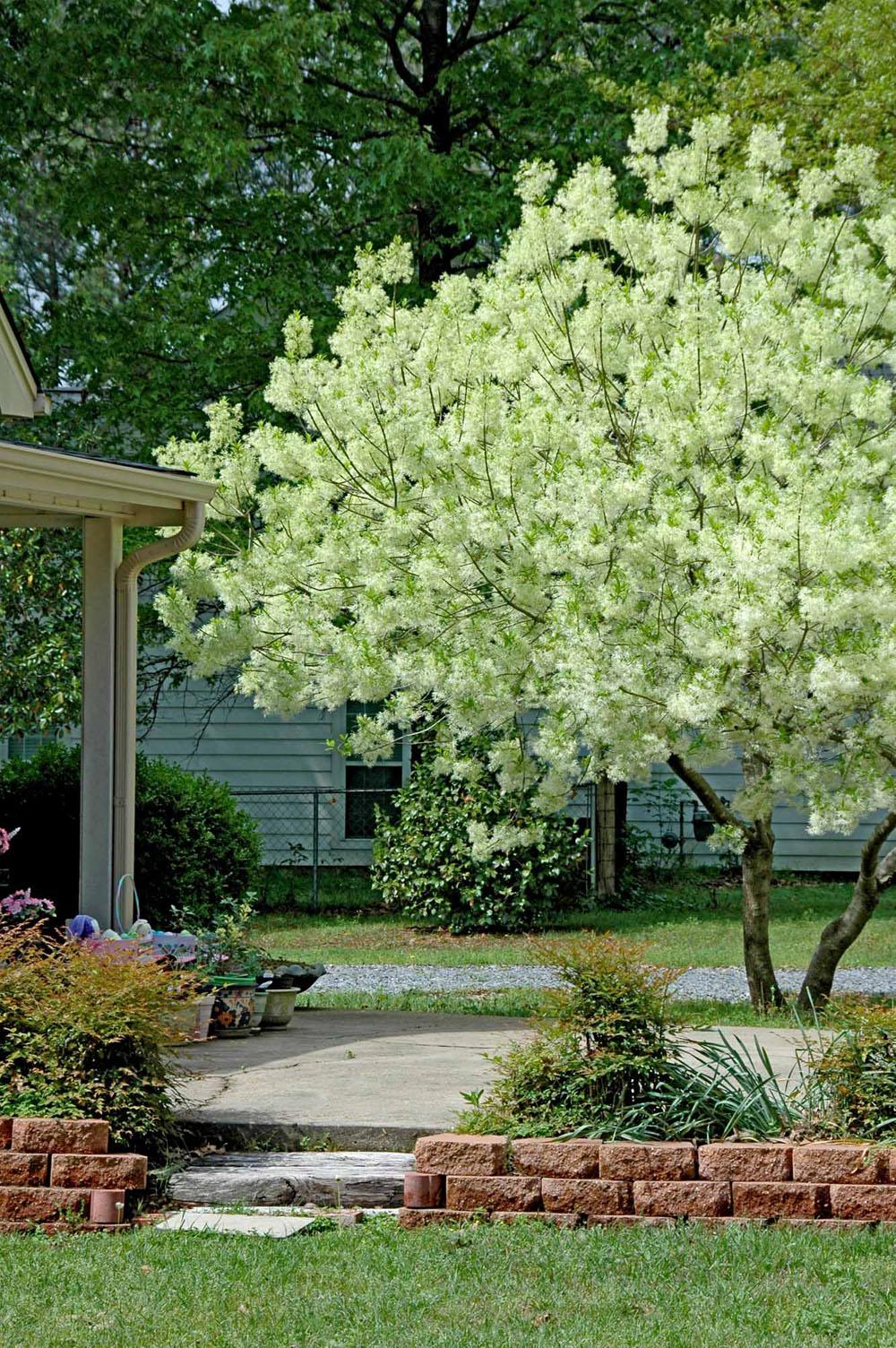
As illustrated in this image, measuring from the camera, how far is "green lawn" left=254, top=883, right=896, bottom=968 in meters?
11.9

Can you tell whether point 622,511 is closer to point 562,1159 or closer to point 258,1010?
point 258,1010

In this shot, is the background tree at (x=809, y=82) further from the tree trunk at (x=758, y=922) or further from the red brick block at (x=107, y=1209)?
the red brick block at (x=107, y=1209)

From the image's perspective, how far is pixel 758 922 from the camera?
818 cm

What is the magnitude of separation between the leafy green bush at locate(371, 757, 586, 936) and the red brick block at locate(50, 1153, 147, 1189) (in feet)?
27.9

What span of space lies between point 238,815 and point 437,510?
507 cm

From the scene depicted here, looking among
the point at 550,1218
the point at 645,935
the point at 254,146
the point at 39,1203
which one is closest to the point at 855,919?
the point at 550,1218

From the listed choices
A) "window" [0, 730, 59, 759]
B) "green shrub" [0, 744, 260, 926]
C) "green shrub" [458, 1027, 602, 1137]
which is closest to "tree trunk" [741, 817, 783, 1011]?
"green shrub" [0, 744, 260, 926]

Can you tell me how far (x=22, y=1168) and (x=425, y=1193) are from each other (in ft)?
3.79

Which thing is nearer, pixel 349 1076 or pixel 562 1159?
pixel 562 1159

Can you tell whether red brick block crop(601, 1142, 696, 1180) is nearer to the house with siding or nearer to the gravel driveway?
the gravel driveway

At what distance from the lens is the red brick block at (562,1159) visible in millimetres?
4316

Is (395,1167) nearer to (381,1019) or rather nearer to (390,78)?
(381,1019)

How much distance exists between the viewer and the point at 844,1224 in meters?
4.18

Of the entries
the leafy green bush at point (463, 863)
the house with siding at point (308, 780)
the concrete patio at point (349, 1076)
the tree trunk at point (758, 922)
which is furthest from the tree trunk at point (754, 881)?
the house with siding at point (308, 780)
